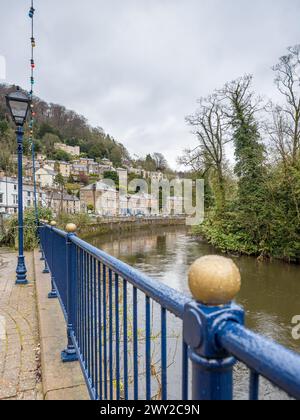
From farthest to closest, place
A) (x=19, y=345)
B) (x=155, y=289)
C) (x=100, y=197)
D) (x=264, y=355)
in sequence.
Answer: (x=100, y=197) → (x=19, y=345) → (x=155, y=289) → (x=264, y=355)

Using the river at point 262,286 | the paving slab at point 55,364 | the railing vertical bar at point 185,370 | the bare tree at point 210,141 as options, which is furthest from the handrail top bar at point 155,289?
the bare tree at point 210,141

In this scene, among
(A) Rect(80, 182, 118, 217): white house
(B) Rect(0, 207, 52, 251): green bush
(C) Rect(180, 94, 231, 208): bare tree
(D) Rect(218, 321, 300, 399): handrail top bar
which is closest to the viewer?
(D) Rect(218, 321, 300, 399): handrail top bar

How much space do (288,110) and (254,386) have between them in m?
18.3

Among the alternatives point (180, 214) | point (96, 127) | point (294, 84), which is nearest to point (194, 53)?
point (294, 84)

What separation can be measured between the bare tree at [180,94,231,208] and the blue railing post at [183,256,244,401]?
19.7m

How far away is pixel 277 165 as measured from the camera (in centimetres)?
1532

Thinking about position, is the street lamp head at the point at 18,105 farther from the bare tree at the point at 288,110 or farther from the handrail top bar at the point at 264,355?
the bare tree at the point at 288,110

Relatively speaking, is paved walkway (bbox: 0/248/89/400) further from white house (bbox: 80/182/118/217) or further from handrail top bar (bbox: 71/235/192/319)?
white house (bbox: 80/182/118/217)

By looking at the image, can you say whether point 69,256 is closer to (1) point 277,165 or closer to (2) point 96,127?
(1) point 277,165

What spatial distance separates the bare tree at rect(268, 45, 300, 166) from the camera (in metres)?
15.1

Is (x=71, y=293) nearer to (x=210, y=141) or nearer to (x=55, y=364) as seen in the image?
(x=55, y=364)

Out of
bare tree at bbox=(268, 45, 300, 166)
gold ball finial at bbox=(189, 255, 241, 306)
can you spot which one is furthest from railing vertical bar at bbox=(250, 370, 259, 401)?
bare tree at bbox=(268, 45, 300, 166)

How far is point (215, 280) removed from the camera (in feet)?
1.90

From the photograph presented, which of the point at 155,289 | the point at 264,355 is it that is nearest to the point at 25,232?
the point at 155,289
